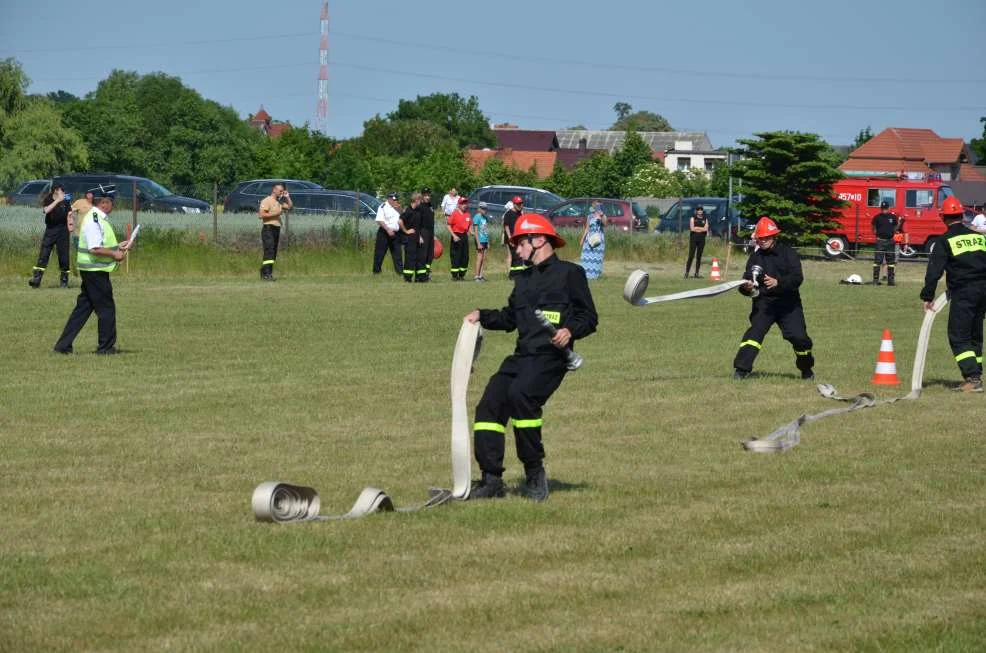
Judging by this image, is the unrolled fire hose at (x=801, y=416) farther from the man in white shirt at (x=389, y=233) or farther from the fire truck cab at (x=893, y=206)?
the fire truck cab at (x=893, y=206)

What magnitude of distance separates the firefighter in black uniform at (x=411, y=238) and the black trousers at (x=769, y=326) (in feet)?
49.1

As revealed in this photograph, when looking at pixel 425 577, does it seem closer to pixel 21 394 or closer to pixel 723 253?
pixel 21 394

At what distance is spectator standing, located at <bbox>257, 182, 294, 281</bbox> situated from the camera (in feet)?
94.3

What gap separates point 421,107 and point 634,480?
137530 mm

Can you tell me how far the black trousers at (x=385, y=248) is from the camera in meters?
31.5

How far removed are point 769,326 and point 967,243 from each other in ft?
7.03

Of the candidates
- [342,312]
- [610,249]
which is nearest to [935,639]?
[342,312]

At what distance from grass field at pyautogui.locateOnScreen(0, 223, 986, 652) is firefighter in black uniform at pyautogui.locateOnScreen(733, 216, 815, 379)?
0.40 meters

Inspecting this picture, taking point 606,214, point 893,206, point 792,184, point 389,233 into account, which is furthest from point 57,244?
point 893,206

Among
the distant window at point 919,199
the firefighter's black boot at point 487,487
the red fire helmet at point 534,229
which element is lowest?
the firefighter's black boot at point 487,487

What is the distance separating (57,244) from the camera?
87.6ft

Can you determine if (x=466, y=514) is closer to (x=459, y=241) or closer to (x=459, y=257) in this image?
(x=459, y=241)

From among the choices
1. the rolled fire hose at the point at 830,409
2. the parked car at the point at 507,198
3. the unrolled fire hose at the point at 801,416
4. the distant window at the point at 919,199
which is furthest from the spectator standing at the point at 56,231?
the distant window at the point at 919,199

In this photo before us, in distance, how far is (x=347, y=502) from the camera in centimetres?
902
